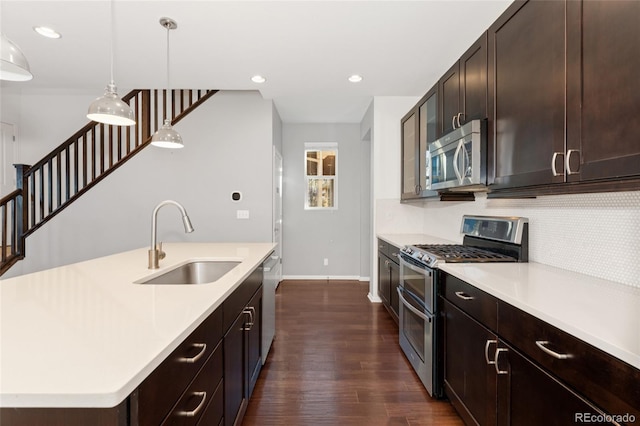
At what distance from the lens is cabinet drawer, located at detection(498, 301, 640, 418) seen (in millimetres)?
818

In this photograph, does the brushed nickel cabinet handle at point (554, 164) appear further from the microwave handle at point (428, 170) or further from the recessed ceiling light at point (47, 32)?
the recessed ceiling light at point (47, 32)

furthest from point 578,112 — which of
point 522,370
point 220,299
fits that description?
point 220,299

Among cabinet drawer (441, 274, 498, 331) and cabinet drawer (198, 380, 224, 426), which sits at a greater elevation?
cabinet drawer (441, 274, 498, 331)

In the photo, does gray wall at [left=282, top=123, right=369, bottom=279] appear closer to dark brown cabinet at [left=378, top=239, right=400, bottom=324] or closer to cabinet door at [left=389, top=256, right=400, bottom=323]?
dark brown cabinet at [left=378, top=239, right=400, bottom=324]

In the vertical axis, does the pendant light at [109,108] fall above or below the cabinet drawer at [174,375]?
above

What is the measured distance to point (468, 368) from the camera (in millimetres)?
1649

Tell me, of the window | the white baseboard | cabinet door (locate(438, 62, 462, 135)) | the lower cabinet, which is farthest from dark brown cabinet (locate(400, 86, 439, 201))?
the white baseboard

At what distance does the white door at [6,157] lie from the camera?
4059 millimetres

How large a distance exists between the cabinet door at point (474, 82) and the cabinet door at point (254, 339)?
1.91 m

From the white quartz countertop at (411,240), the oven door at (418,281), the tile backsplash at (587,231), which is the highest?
the tile backsplash at (587,231)

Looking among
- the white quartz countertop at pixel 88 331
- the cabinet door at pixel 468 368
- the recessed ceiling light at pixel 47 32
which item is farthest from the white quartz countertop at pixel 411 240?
the recessed ceiling light at pixel 47 32

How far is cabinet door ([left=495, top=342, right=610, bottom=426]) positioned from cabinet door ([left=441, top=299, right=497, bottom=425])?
0.24ft

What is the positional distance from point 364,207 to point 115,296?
13.8 feet

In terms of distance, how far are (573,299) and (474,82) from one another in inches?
59.7
